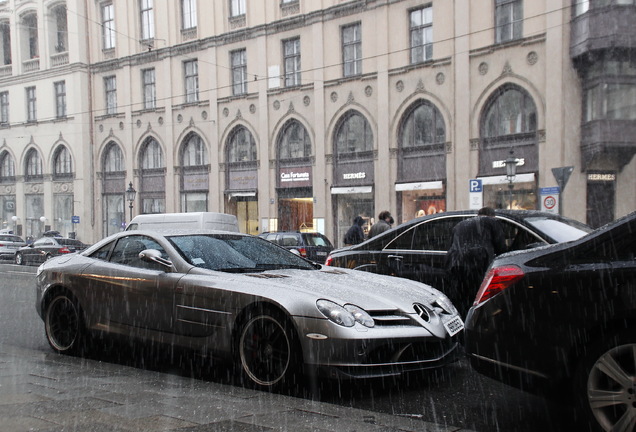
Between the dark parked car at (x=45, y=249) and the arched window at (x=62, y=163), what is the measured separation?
13059 millimetres

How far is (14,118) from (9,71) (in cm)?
366

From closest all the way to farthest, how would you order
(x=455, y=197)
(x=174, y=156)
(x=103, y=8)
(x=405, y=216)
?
(x=455, y=197), (x=405, y=216), (x=174, y=156), (x=103, y=8)

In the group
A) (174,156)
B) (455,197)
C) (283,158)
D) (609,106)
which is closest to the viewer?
(609,106)

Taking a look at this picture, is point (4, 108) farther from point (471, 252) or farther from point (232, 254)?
point (471, 252)

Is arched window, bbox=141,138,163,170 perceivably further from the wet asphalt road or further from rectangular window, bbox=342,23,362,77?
the wet asphalt road

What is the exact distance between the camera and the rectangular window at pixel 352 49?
29562mm

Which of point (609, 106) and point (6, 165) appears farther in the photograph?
point (6, 165)

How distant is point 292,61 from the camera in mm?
32031

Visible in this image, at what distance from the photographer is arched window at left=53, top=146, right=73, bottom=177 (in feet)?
138

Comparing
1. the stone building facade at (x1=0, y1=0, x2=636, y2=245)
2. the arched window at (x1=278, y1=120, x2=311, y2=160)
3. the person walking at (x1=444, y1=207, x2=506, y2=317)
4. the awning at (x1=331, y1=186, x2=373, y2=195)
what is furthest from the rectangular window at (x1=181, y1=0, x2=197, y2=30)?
the person walking at (x1=444, y1=207, x2=506, y2=317)

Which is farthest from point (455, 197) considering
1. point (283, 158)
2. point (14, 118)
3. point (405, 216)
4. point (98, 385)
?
point (14, 118)

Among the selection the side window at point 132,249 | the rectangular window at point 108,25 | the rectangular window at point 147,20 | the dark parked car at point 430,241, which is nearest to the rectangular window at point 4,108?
the rectangular window at point 108,25

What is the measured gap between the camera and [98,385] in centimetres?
509

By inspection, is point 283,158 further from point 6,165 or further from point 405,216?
point 6,165
